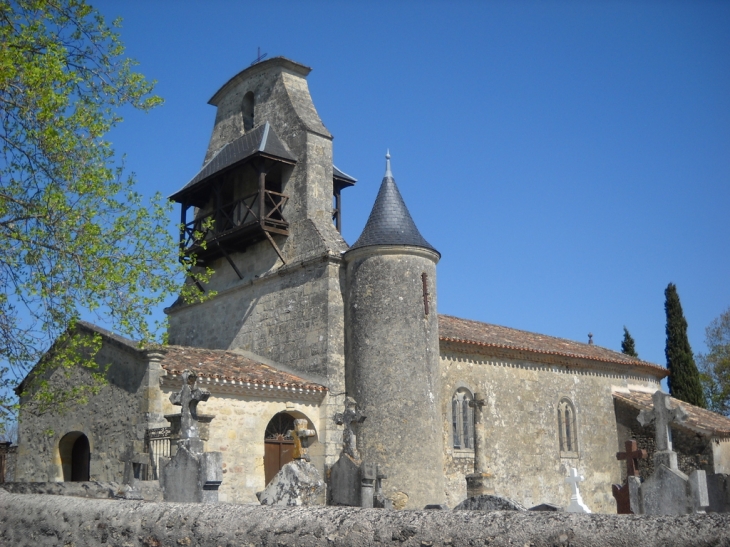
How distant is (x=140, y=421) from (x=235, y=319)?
20.0 ft

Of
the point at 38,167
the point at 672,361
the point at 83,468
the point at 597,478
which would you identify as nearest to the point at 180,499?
the point at 38,167

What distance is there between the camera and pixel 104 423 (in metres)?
17.5

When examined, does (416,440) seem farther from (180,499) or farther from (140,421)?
(180,499)

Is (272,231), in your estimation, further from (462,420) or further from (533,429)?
(533,429)

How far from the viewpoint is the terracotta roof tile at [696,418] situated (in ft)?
76.5

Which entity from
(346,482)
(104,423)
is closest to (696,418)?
(346,482)

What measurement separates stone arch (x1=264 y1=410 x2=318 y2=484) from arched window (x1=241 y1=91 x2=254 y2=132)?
32.8ft

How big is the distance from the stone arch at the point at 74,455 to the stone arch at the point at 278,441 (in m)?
4.61

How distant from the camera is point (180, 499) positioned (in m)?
10.5

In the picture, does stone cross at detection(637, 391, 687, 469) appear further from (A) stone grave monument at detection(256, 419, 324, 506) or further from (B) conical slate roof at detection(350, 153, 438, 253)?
(B) conical slate roof at detection(350, 153, 438, 253)

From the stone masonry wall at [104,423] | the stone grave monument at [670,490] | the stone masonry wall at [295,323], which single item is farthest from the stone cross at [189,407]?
the stone grave monument at [670,490]

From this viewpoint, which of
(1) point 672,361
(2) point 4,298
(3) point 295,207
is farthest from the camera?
(1) point 672,361

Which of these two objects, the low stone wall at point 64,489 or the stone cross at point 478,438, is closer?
the low stone wall at point 64,489

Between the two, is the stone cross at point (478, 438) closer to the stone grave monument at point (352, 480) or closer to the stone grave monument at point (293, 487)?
the stone grave monument at point (352, 480)
